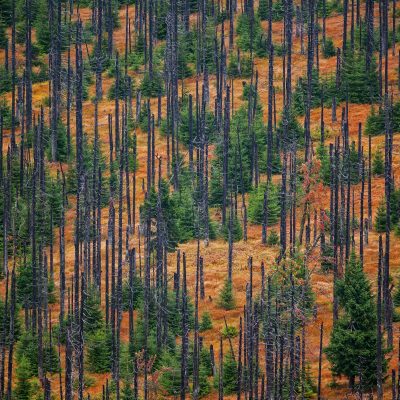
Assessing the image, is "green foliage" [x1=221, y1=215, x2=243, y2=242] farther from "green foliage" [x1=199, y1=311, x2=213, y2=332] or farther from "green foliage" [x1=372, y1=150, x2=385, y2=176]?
"green foliage" [x1=199, y1=311, x2=213, y2=332]

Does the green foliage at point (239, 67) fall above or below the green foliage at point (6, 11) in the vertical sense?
below

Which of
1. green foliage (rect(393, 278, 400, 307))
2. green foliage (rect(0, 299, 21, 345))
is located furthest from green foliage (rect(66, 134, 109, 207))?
green foliage (rect(393, 278, 400, 307))

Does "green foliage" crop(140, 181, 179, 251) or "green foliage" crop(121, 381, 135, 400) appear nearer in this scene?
"green foliage" crop(121, 381, 135, 400)

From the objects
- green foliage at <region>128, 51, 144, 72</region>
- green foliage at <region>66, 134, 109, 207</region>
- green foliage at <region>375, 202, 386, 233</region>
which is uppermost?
green foliage at <region>128, 51, 144, 72</region>

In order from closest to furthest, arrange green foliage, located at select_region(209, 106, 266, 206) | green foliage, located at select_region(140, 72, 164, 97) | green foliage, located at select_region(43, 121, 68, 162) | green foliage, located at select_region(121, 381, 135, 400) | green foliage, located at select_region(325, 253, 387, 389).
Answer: green foliage, located at select_region(325, 253, 387, 389) → green foliage, located at select_region(121, 381, 135, 400) → green foliage, located at select_region(209, 106, 266, 206) → green foliage, located at select_region(43, 121, 68, 162) → green foliage, located at select_region(140, 72, 164, 97)

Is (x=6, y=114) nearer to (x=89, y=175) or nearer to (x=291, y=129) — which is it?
(x=89, y=175)

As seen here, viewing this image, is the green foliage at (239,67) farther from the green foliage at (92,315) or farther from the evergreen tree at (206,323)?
the evergreen tree at (206,323)

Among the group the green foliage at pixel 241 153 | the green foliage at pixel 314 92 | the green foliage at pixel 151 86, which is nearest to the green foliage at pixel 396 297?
the green foliage at pixel 241 153
